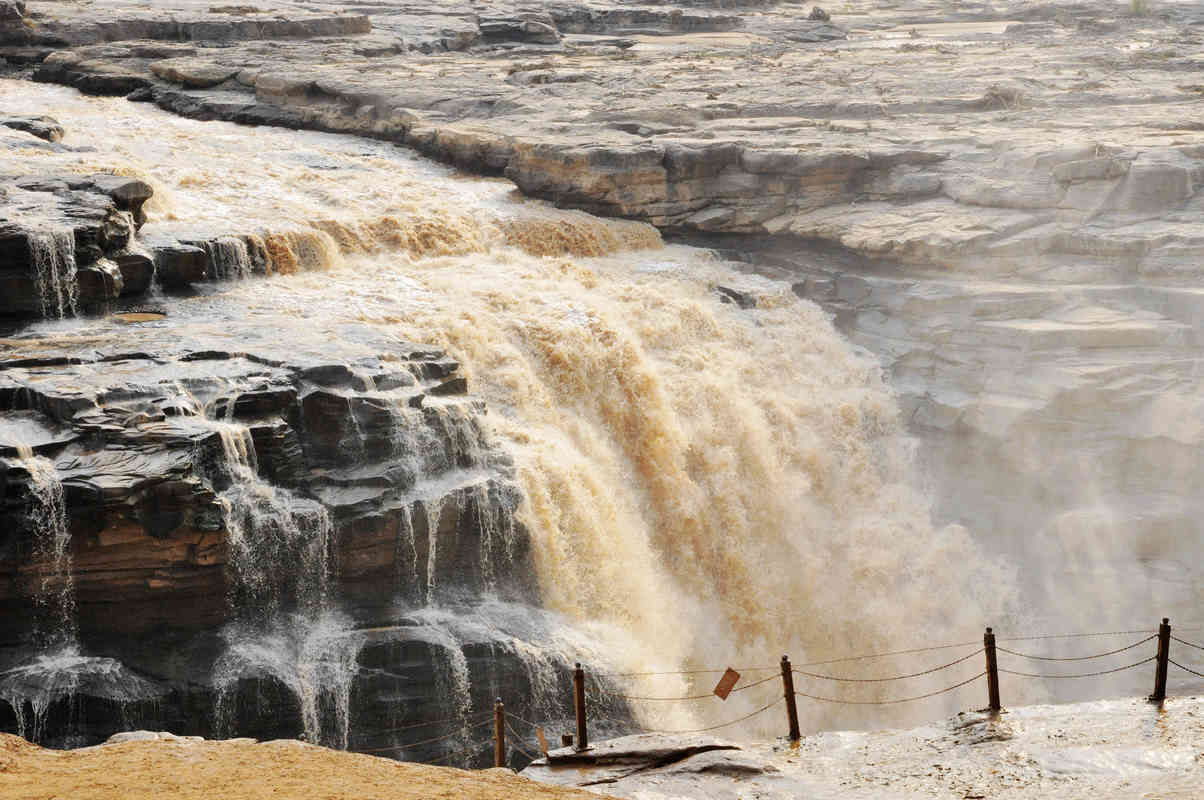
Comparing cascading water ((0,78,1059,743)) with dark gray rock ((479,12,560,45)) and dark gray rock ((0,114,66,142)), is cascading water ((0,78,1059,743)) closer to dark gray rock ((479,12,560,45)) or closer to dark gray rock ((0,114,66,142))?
dark gray rock ((0,114,66,142))

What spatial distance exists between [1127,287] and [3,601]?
18638mm

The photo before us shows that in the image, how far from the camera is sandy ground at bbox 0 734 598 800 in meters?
10.5

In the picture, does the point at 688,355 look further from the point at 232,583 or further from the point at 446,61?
the point at 446,61

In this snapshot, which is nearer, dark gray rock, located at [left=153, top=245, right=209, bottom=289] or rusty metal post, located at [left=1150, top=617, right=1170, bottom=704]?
rusty metal post, located at [left=1150, top=617, right=1170, bottom=704]

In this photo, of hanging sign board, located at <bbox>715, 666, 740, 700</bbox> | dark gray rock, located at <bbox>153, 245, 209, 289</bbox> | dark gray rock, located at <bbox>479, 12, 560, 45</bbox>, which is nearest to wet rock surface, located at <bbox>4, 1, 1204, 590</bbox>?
dark gray rock, located at <bbox>153, 245, 209, 289</bbox>

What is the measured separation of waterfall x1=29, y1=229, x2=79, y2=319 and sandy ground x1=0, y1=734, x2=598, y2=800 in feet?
26.7

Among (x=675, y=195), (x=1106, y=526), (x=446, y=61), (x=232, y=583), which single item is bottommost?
(x=1106, y=526)

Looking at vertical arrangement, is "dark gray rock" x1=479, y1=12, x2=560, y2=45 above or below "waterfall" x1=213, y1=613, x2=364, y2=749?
above

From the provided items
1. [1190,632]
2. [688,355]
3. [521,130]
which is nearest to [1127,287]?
[1190,632]

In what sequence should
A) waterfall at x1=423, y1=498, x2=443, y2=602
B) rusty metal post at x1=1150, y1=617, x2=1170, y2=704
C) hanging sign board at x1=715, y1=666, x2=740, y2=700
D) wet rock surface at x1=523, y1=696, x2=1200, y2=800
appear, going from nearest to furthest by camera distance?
wet rock surface at x1=523, y1=696, x2=1200, y2=800 < hanging sign board at x1=715, y1=666, x2=740, y2=700 < rusty metal post at x1=1150, y1=617, x2=1170, y2=704 < waterfall at x1=423, y1=498, x2=443, y2=602

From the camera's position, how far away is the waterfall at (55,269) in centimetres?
1902

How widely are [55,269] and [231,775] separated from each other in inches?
410

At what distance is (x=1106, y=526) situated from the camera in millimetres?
23047

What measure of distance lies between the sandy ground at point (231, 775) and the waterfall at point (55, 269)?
815 centimetres
